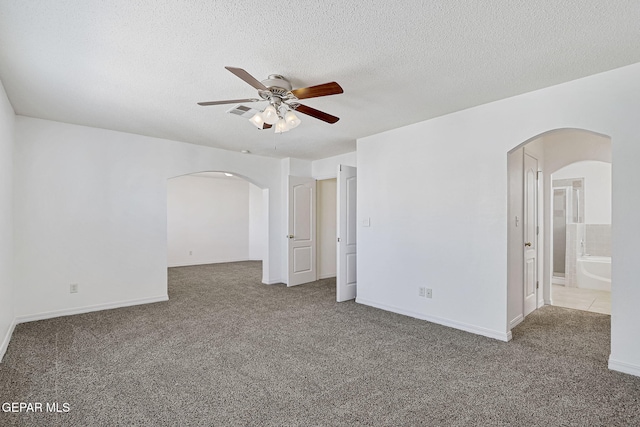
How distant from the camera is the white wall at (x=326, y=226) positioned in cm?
691

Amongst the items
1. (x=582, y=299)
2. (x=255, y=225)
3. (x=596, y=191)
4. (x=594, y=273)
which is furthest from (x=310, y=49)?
(x=255, y=225)

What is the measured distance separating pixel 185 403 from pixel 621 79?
4.12 meters

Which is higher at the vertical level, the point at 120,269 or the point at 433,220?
the point at 433,220

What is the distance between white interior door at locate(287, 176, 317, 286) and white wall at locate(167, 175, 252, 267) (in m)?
3.80

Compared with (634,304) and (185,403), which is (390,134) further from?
(185,403)

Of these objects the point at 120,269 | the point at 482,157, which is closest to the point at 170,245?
the point at 120,269

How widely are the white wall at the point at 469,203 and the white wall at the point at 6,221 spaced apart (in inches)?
157

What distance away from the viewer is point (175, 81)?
111 inches

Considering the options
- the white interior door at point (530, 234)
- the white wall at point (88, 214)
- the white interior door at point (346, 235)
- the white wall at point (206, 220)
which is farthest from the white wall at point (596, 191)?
the white wall at point (206, 220)

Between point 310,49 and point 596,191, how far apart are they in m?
6.63

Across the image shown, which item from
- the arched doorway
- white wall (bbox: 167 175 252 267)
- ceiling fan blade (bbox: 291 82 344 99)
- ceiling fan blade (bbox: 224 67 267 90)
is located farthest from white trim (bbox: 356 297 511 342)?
white wall (bbox: 167 175 252 267)

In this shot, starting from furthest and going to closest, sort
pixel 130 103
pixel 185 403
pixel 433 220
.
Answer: pixel 433 220 < pixel 130 103 < pixel 185 403

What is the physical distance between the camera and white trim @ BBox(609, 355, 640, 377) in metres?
2.51

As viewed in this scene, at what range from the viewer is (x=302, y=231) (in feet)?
20.7
